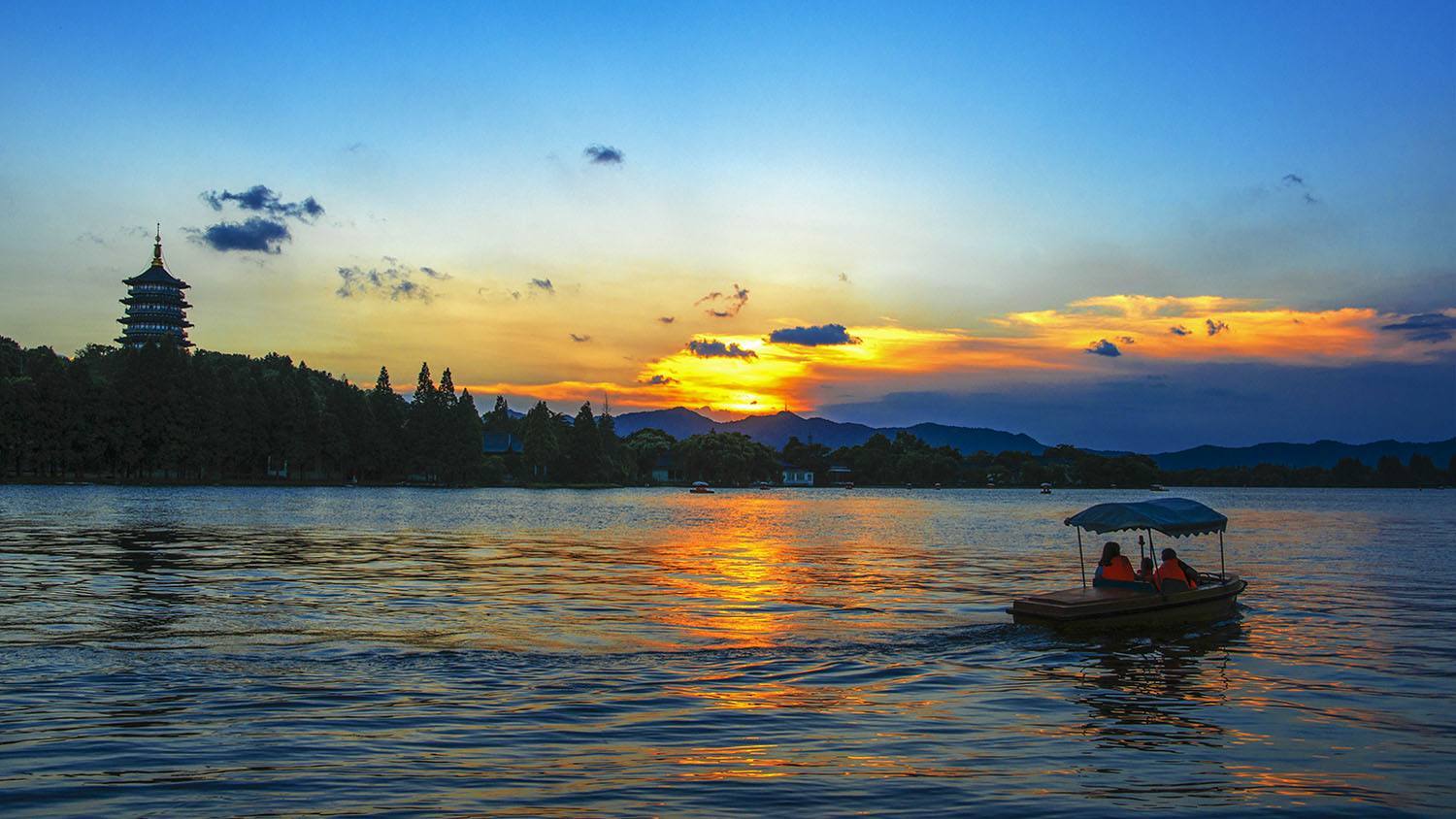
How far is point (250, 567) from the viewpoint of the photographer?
1756 inches

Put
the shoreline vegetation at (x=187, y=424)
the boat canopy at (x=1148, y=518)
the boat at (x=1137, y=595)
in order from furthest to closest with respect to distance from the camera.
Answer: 1. the shoreline vegetation at (x=187, y=424)
2. the boat canopy at (x=1148, y=518)
3. the boat at (x=1137, y=595)

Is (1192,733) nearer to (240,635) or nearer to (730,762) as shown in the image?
(730,762)

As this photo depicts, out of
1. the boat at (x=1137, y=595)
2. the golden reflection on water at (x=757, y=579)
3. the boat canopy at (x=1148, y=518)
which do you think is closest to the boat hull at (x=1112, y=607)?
the boat at (x=1137, y=595)

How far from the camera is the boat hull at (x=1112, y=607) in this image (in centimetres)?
2714

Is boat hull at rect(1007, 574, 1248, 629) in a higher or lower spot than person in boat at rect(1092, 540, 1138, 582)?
lower

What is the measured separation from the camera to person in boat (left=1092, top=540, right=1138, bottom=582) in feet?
94.9

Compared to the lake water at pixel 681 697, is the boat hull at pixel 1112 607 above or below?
above

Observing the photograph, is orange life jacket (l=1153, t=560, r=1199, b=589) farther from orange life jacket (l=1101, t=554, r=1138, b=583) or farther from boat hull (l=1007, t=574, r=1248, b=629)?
orange life jacket (l=1101, t=554, r=1138, b=583)

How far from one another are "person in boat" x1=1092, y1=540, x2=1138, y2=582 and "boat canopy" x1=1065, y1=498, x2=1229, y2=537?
23.1 inches

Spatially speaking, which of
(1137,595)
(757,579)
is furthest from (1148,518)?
(757,579)

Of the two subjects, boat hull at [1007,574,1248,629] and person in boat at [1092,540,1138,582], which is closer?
boat hull at [1007,574,1248,629]

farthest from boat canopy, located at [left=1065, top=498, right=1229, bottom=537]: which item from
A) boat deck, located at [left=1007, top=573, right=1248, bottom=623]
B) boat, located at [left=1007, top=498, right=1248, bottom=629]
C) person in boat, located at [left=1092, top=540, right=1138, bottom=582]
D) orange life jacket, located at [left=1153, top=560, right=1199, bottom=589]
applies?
boat deck, located at [left=1007, top=573, right=1248, bottom=623]

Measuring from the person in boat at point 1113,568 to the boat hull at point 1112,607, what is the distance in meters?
0.38

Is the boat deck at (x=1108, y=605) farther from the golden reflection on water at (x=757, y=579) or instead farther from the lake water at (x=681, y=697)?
the golden reflection on water at (x=757, y=579)
